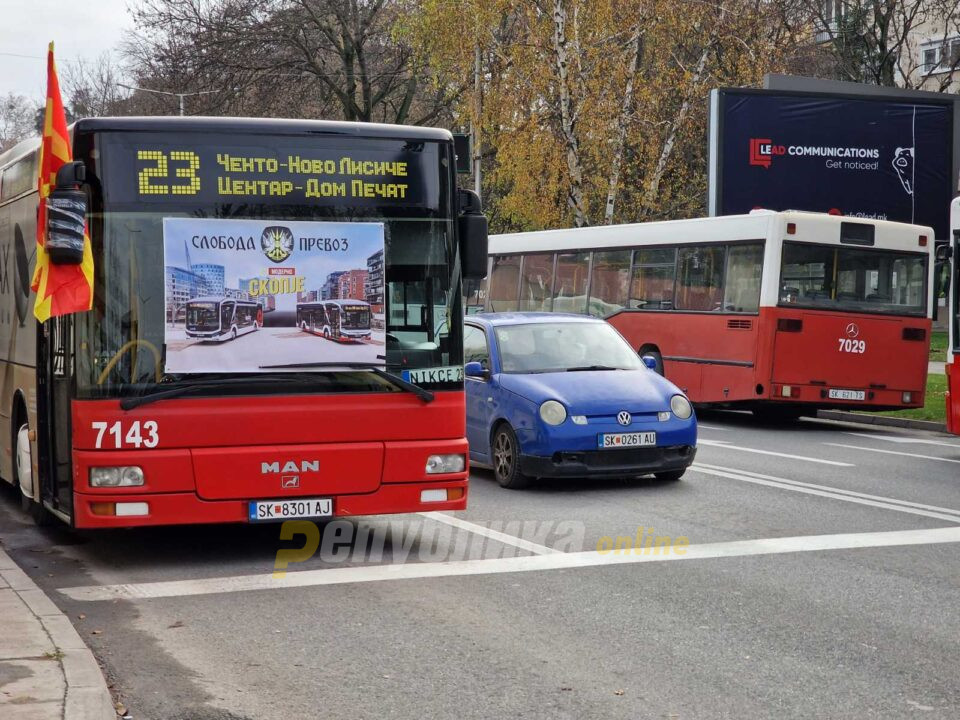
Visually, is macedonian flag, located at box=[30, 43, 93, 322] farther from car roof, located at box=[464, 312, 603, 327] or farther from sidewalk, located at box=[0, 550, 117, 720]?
car roof, located at box=[464, 312, 603, 327]

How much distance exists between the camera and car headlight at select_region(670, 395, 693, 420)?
12.6 m

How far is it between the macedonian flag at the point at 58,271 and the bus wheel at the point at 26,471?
196cm

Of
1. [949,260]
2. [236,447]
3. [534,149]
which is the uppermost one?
[534,149]

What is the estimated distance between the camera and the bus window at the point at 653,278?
22.4 m

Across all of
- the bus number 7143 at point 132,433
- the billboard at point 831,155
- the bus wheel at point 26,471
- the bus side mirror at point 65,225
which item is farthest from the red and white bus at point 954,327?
the billboard at point 831,155

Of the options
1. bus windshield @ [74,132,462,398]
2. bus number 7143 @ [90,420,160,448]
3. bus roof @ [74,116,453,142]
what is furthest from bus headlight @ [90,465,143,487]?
bus roof @ [74,116,453,142]

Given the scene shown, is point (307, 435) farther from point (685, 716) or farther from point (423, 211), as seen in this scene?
point (685, 716)

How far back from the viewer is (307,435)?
882 centimetres

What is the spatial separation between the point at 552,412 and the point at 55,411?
454cm

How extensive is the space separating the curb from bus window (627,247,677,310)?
315cm

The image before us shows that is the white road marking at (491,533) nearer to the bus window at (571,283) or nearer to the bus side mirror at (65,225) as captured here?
the bus side mirror at (65,225)

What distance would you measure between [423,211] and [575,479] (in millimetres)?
4904

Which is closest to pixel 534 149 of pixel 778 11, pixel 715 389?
pixel 778 11

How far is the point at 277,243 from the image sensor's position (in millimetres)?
8734
